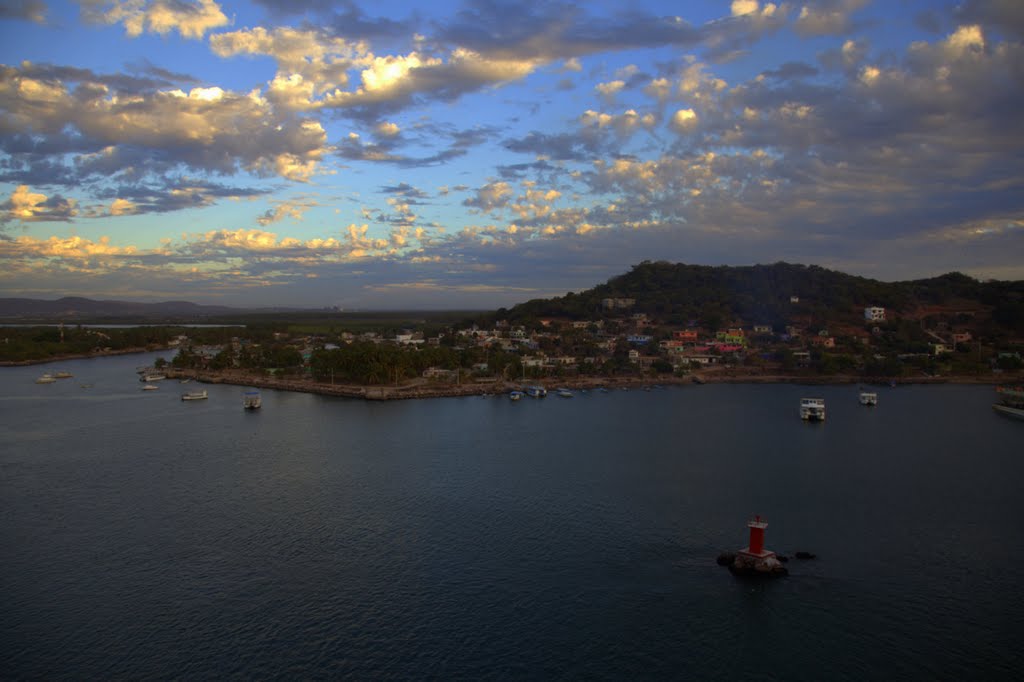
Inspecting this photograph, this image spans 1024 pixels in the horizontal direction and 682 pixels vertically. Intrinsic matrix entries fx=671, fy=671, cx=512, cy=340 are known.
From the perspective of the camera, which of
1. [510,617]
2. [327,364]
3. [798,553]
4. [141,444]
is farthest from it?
[327,364]

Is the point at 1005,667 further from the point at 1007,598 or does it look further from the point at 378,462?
the point at 378,462

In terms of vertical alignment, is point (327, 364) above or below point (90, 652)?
above

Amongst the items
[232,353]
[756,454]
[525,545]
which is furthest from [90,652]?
[232,353]

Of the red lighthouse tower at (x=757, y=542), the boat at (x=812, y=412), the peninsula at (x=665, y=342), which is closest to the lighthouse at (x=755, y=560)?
the red lighthouse tower at (x=757, y=542)

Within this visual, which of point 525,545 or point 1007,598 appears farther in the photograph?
point 525,545

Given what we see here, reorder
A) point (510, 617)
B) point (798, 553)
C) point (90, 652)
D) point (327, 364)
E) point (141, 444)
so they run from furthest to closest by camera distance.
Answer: point (327, 364) < point (141, 444) < point (798, 553) < point (510, 617) < point (90, 652)
